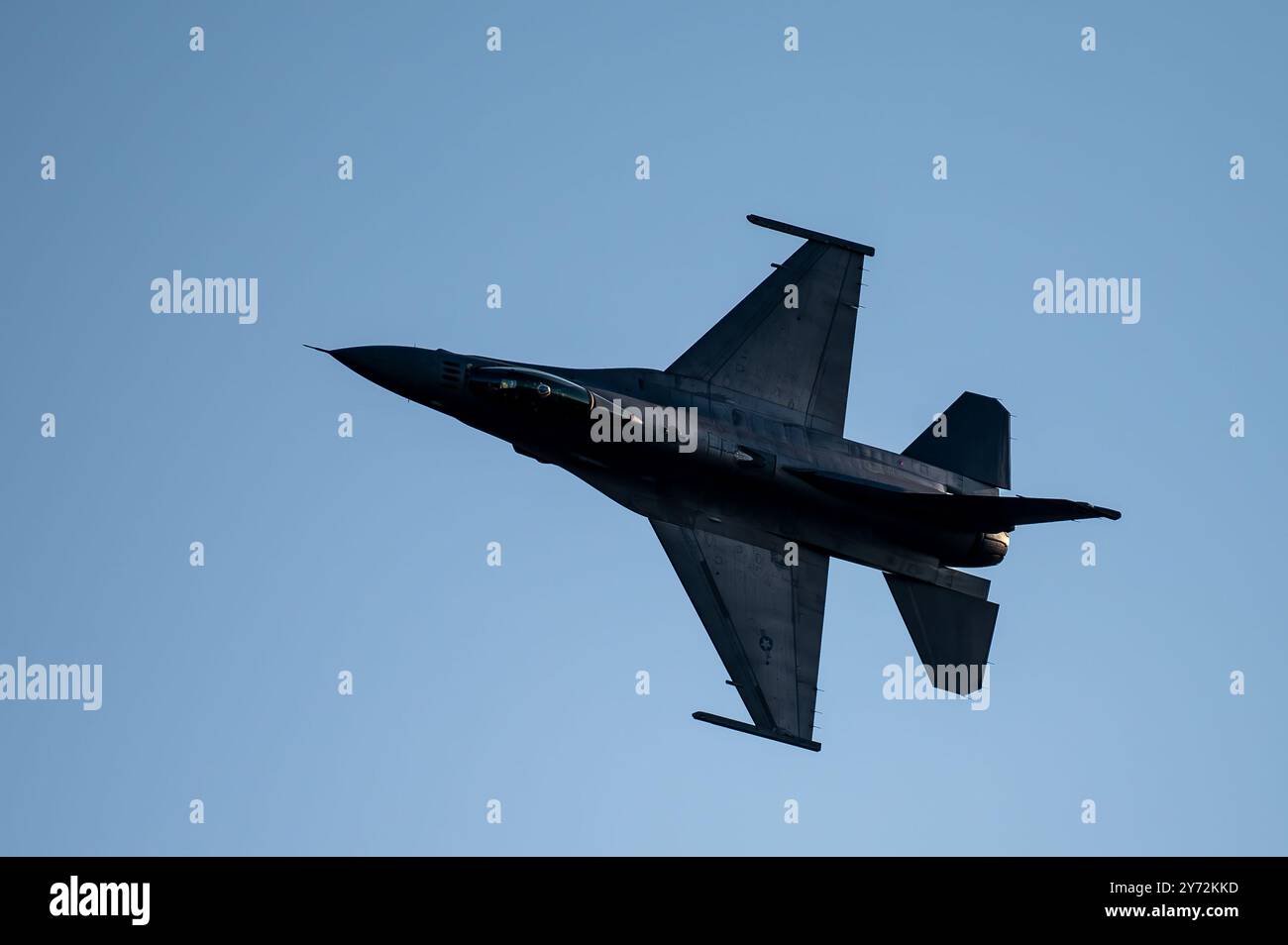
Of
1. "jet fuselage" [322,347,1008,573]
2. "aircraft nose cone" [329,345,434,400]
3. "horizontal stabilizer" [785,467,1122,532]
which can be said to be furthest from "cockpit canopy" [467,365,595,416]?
"horizontal stabilizer" [785,467,1122,532]

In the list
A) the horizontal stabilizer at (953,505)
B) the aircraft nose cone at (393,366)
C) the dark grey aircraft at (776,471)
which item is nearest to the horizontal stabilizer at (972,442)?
the dark grey aircraft at (776,471)

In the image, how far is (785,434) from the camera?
39.0m

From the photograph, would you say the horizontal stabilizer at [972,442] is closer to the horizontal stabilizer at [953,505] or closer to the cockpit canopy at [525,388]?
the horizontal stabilizer at [953,505]

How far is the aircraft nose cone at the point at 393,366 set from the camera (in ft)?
120

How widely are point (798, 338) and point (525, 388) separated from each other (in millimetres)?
7132

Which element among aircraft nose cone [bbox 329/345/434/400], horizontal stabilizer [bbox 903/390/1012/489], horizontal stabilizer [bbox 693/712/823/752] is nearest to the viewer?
aircraft nose cone [bbox 329/345/434/400]

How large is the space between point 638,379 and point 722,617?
5.29 metres

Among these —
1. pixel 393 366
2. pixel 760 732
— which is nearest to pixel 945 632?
pixel 760 732

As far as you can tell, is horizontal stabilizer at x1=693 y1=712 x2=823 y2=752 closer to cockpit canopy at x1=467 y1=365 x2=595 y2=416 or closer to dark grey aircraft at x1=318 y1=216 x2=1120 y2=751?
dark grey aircraft at x1=318 y1=216 x2=1120 y2=751

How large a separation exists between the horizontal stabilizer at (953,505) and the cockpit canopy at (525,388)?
4978 millimetres

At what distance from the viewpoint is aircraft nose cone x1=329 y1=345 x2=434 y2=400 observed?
36531 millimetres

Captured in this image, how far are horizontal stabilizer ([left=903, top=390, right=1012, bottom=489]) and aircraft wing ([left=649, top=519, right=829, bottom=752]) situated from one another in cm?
370
